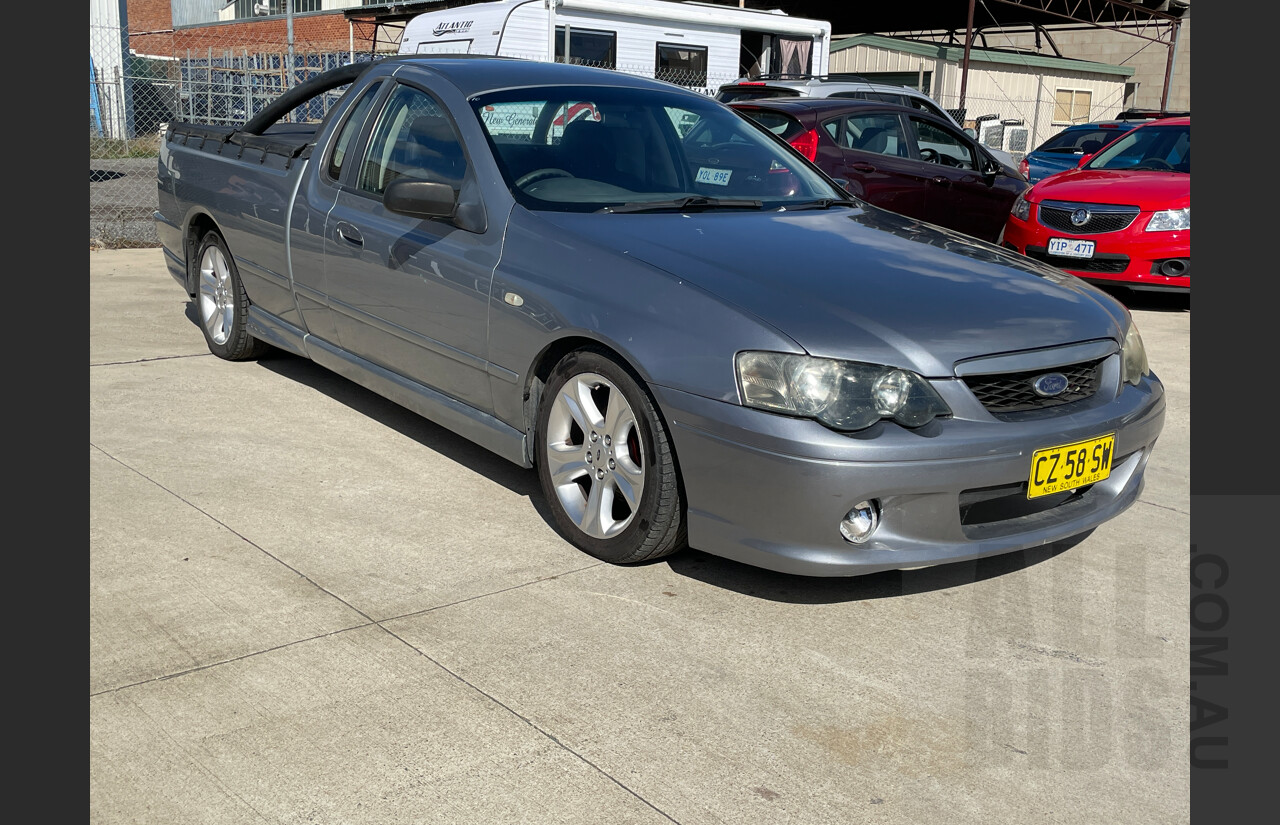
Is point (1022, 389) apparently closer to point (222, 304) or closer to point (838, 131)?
point (222, 304)

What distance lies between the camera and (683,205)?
4332 mm

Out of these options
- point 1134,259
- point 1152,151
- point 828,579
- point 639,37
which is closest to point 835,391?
point 828,579

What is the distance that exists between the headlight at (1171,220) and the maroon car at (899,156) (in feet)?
5.30

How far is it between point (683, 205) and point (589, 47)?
10924 mm

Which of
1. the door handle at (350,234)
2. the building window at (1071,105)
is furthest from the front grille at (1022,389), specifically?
the building window at (1071,105)

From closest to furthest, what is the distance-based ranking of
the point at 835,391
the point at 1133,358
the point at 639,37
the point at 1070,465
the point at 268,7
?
the point at 835,391 < the point at 1070,465 < the point at 1133,358 < the point at 639,37 < the point at 268,7

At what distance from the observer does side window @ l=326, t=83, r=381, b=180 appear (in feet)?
16.6

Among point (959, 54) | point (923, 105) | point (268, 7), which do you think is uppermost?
point (268, 7)

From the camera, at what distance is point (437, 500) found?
4355mm

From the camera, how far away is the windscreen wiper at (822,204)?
4625mm

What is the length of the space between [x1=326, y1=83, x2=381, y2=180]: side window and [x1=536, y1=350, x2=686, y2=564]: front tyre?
182cm

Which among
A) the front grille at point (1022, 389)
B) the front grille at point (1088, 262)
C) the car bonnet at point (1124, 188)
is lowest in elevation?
the front grille at point (1088, 262)

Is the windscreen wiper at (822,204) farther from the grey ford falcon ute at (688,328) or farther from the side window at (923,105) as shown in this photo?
the side window at (923,105)
